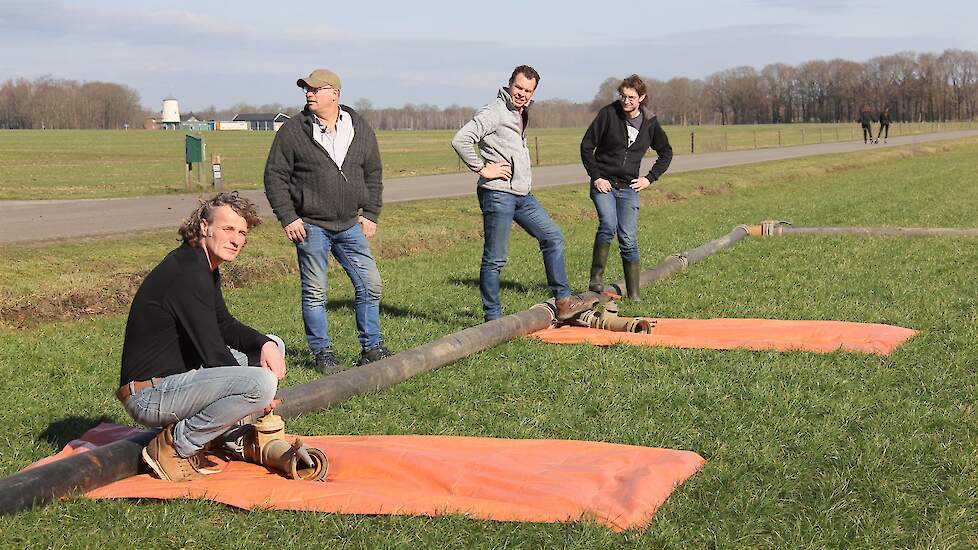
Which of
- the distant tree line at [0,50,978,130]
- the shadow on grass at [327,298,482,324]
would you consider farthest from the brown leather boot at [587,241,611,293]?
the distant tree line at [0,50,978,130]

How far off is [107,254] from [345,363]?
6.87 metres

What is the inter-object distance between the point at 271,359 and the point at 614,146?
246 inches

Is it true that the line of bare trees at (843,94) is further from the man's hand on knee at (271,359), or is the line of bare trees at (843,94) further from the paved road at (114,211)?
the man's hand on knee at (271,359)

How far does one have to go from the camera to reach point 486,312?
9.66 m

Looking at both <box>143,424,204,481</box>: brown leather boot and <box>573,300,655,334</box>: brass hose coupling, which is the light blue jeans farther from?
<box>573,300,655,334</box>: brass hose coupling

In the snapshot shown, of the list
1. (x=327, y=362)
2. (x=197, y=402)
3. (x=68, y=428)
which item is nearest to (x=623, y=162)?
(x=327, y=362)

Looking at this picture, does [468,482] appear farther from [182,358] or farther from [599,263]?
[599,263]

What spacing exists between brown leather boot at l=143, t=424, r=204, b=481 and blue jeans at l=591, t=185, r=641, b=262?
6674 millimetres

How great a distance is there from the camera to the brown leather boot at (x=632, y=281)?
37.2ft

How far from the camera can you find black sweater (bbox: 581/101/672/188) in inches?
439

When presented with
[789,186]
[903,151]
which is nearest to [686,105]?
[903,151]

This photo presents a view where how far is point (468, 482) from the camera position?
5.15 meters

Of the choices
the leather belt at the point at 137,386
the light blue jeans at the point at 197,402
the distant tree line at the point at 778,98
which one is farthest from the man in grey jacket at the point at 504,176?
the distant tree line at the point at 778,98

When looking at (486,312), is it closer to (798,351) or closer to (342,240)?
(342,240)
